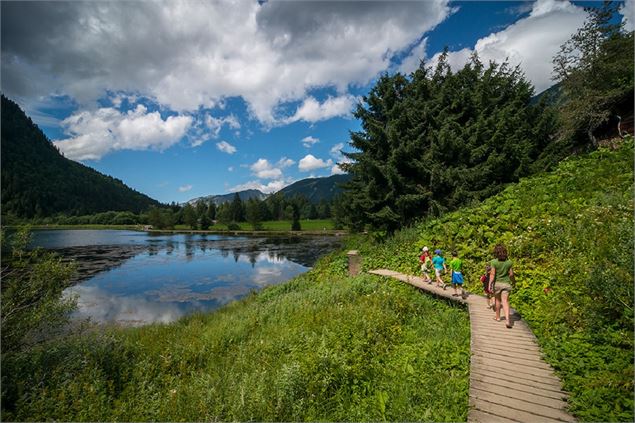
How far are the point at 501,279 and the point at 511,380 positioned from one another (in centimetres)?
350

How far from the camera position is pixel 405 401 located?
6332 mm

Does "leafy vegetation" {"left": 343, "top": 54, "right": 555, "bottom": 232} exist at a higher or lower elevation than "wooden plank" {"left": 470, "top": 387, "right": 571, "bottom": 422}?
higher

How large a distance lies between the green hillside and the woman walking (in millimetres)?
833

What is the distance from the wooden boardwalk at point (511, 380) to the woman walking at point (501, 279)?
513 mm

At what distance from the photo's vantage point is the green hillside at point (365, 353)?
635 cm

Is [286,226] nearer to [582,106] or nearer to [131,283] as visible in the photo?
[131,283]

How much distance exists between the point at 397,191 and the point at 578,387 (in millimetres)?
16990

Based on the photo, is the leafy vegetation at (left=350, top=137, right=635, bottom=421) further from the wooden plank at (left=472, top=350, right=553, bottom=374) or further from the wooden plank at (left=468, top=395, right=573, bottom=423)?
the wooden plank at (left=468, top=395, right=573, bottom=423)

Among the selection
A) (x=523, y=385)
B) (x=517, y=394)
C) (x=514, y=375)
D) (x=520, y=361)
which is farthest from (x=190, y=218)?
(x=517, y=394)

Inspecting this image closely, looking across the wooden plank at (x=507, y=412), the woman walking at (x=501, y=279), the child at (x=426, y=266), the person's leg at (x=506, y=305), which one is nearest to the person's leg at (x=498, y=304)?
the woman walking at (x=501, y=279)

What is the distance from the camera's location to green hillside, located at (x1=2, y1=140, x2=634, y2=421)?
20.8 feet

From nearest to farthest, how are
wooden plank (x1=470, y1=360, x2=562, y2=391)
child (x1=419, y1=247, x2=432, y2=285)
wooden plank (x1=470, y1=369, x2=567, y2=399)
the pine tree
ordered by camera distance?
wooden plank (x1=470, y1=369, x2=567, y2=399)
wooden plank (x1=470, y1=360, x2=562, y2=391)
child (x1=419, y1=247, x2=432, y2=285)
the pine tree

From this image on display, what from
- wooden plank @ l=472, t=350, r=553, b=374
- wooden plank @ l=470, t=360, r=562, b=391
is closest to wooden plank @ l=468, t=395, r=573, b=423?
wooden plank @ l=470, t=360, r=562, b=391

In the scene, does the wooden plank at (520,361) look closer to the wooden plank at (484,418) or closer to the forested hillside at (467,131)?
the wooden plank at (484,418)
